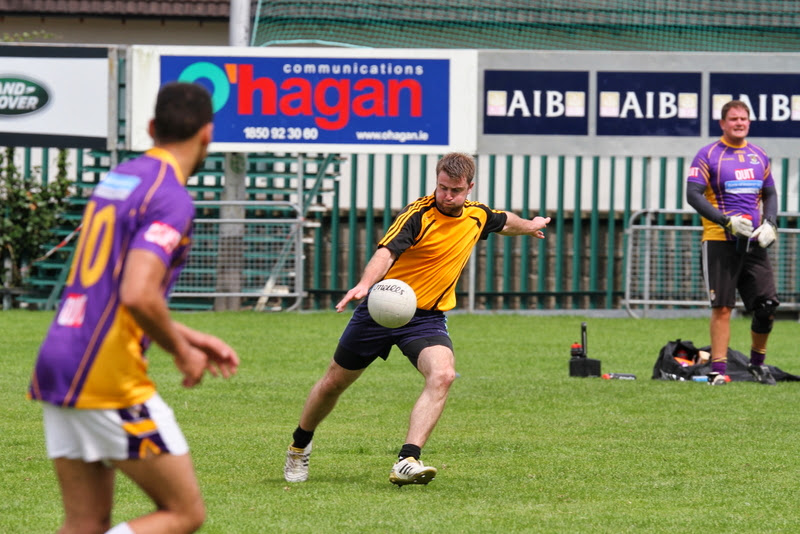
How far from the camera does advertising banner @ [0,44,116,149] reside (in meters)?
17.2

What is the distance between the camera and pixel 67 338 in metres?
4.00

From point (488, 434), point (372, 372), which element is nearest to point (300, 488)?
point (488, 434)

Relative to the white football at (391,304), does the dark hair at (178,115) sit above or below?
above

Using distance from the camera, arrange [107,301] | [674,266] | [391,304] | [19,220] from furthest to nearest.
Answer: [19,220] < [674,266] < [391,304] < [107,301]

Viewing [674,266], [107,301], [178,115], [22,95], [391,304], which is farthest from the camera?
[674,266]

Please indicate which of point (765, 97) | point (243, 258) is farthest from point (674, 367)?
point (243, 258)

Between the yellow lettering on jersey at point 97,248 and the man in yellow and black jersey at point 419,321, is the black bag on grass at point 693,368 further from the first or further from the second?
the yellow lettering on jersey at point 97,248

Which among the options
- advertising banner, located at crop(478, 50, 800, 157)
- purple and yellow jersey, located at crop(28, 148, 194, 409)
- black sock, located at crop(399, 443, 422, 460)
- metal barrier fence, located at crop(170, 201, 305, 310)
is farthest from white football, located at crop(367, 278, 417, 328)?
advertising banner, located at crop(478, 50, 800, 157)

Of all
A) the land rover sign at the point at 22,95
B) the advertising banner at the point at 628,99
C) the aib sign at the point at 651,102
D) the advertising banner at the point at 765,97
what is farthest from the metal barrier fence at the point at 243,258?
the advertising banner at the point at 765,97

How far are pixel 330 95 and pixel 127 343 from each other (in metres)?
13.7

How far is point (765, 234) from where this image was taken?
1115 centimetres

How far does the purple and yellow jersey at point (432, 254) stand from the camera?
755 cm

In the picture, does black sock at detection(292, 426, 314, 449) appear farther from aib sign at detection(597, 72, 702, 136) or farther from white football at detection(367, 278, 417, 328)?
aib sign at detection(597, 72, 702, 136)

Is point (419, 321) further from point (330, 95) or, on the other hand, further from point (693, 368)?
Answer: point (330, 95)
